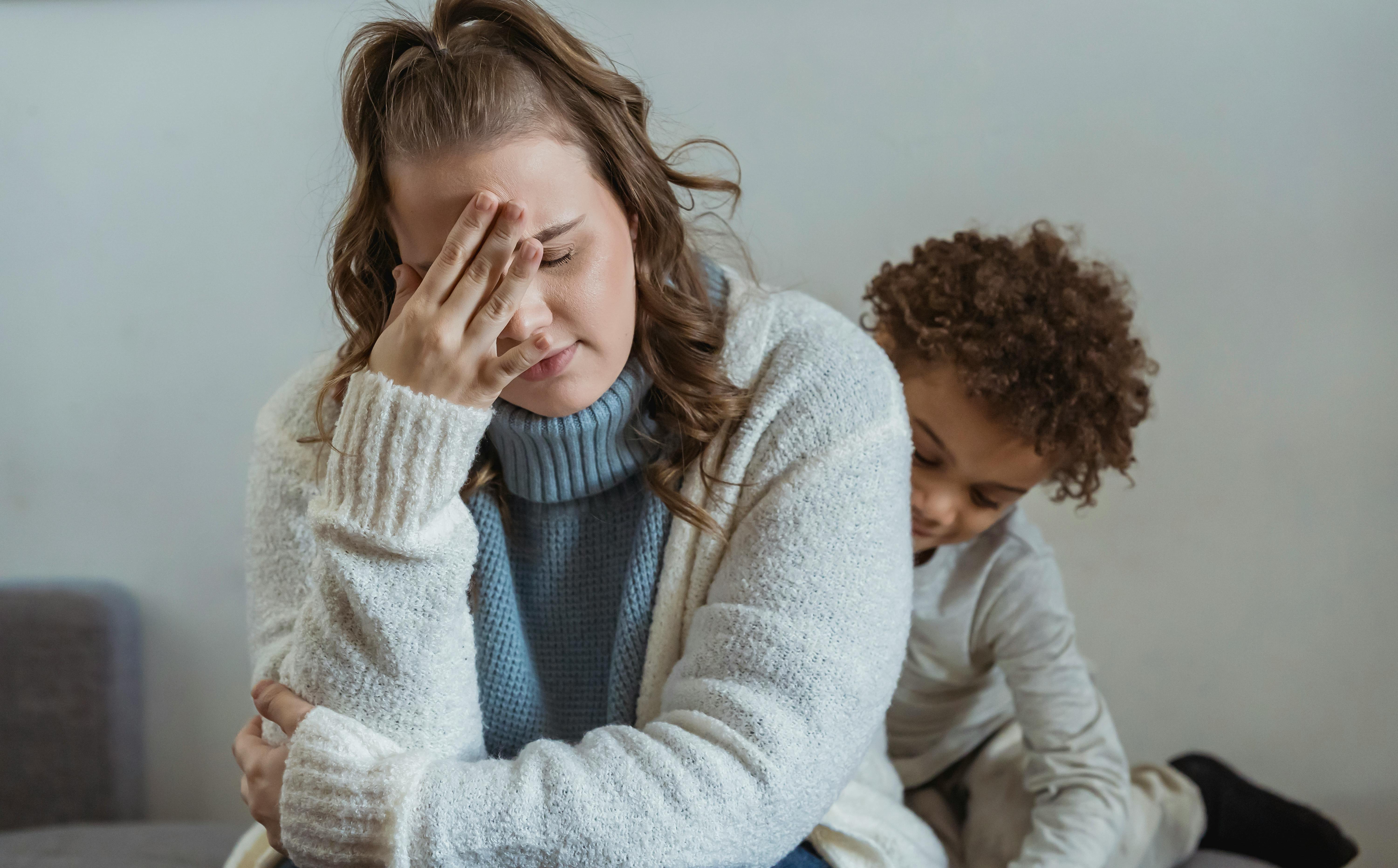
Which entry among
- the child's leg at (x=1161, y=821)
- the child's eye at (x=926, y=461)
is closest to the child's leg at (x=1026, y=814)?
the child's leg at (x=1161, y=821)

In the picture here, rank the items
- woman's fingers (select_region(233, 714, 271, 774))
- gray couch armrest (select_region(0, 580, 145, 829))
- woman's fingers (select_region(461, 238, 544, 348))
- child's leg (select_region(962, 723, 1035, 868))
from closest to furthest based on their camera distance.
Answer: woman's fingers (select_region(461, 238, 544, 348)) → woman's fingers (select_region(233, 714, 271, 774)) → child's leg (select_region(962, 723, 1035, 868)) → gray couch armrest (select_region(0, 580, 145, 829))

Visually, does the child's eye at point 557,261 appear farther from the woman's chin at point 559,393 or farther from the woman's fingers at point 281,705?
the woman's fingers at point 281,705

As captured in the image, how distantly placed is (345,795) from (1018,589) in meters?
0.76

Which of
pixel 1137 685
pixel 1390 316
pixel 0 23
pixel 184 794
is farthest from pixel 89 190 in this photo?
pixel 1390 316

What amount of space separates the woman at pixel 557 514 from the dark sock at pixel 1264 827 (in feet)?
1.80

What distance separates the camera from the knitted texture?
92cm

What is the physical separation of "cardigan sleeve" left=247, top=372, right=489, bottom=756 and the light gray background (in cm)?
46

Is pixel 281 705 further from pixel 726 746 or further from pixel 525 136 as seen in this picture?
pixel 525 136

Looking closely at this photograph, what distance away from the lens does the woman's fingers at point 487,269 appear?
75cm

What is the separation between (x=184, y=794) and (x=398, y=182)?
3.89 ft

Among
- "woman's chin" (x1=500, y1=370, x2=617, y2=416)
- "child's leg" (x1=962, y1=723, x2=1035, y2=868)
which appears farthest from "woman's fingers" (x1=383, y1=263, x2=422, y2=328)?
"child's leg" (x1=962, y1=723, x2=1035, y2=868)

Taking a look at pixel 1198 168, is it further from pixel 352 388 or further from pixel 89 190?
pixel 89 190

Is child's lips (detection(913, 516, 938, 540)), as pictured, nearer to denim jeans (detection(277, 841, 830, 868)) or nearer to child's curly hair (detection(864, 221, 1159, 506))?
child's curly hair (detection(864, 221, 1159, 506))

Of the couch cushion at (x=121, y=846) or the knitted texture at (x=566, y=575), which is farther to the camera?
the couch cushion at (x=121, y=846)
